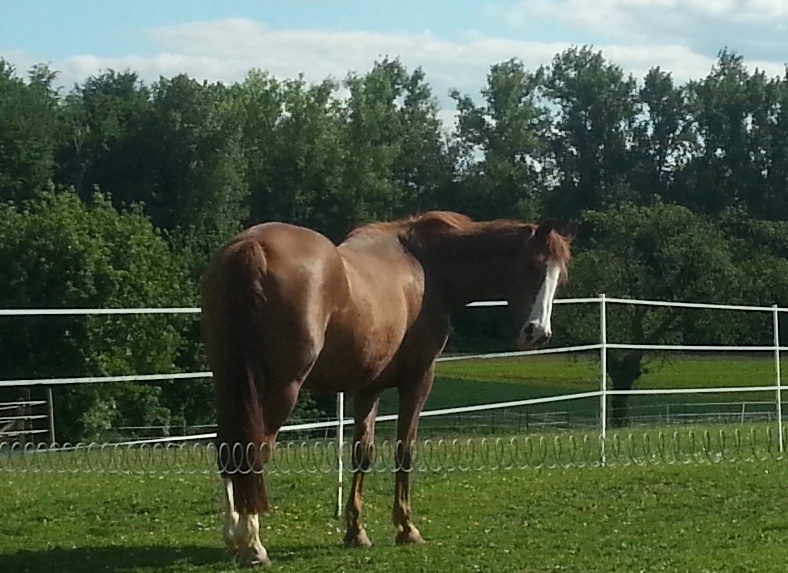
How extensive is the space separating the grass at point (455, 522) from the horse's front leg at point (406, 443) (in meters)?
0.17

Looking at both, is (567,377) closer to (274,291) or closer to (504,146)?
(504,146)

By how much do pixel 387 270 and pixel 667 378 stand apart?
1233 inches

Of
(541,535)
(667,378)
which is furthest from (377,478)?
(667,378)

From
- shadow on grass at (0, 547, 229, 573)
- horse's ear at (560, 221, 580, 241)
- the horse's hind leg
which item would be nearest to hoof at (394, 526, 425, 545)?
the horse's hind leg

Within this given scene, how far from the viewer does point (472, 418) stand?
27.0 metres

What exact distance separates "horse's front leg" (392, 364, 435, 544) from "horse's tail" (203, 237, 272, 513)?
1.36 metres

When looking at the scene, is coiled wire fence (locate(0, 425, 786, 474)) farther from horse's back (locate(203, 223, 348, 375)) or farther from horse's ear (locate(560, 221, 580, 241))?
horse's back (locate(203, 223, 348, 375))

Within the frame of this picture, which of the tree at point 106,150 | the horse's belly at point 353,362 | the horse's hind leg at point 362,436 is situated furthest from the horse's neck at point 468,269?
the tree at point 106,150

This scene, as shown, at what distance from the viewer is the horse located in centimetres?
560

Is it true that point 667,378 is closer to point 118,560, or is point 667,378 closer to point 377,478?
point 377,478

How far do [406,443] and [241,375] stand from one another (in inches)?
61.6

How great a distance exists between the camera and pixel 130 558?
632 centimetres

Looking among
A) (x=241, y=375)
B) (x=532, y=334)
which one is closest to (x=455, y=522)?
(x=532, y=334)

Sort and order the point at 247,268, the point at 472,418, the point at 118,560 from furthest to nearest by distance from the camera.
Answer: the point at 472,418, the point at 118,560, the point at 247,268
